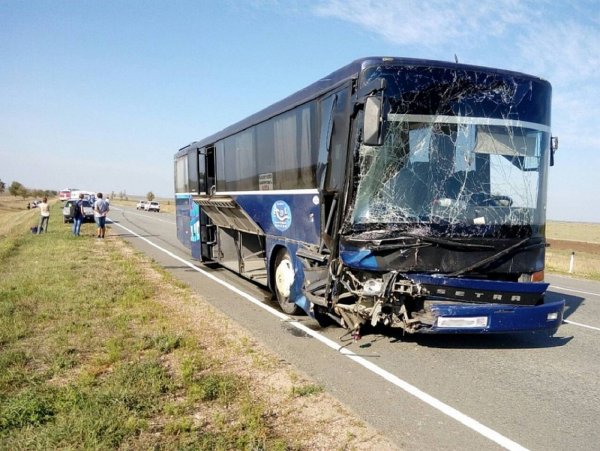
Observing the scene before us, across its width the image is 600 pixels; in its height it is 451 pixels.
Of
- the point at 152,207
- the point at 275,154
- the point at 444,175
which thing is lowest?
the point at 152,207

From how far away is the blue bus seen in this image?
5.14 meters

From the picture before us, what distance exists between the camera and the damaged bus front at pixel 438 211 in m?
5.12

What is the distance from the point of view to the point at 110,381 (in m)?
4.47

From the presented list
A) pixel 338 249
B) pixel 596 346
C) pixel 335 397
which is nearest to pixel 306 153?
pixel 338 249

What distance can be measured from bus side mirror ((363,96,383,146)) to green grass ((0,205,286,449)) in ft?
9.09

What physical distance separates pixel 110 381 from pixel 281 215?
387 centimetres

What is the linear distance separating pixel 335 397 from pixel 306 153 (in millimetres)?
3549

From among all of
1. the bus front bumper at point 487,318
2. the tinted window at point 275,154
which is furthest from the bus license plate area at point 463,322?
the tinted window at point 275,154

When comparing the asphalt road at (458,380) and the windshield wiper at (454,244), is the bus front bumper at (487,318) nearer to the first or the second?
the asphalt road at (458,380)

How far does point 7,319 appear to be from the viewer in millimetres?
6547

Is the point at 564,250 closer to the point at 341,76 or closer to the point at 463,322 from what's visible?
the point at 463,322

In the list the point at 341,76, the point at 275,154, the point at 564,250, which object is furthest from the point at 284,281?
the point at 564,250

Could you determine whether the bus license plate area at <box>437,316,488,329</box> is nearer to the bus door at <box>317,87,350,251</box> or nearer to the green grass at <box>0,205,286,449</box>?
the bus door at <box>317,87,350,251</box>

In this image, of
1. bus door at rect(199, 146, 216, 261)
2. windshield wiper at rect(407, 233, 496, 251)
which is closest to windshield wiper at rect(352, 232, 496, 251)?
windshield wiper at rect(407, 233, 496, 251)
